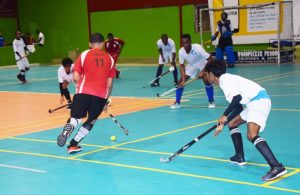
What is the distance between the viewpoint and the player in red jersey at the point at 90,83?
8.57m

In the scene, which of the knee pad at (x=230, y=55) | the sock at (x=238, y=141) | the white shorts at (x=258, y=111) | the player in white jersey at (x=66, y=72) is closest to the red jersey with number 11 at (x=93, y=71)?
the sock at (x=238, y=141)

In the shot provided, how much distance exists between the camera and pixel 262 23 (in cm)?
2619

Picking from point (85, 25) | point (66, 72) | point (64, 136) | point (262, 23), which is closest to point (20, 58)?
point (66, 72)

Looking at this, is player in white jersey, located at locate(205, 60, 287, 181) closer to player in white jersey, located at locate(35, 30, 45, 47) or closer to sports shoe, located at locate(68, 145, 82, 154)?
sports shoe, located at locate(68, 145, 82, 154)

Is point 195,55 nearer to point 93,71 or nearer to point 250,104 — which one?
point 93,71

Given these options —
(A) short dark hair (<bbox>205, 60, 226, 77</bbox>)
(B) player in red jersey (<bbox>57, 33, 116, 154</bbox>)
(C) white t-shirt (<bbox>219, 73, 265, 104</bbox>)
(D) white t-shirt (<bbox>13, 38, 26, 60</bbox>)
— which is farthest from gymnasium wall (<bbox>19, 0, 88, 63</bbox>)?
(C) white t-shirt (<bbox>219, 73, 265, 104</bbox>)

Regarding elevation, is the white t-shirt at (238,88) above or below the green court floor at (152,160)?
above

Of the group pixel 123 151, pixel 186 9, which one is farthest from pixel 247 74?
pixel 123 151

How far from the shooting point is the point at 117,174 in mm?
7402

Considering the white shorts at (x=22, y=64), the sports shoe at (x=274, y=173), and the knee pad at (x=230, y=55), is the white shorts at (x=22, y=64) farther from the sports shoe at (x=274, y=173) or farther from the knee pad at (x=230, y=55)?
the sports shoe at (x=274, y=173)

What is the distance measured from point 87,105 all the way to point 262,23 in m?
19.1

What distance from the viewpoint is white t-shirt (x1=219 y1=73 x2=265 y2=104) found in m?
6.83

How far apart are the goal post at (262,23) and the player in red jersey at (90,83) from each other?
1717cm

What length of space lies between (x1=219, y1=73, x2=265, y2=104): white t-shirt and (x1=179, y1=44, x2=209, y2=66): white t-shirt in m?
6.07
